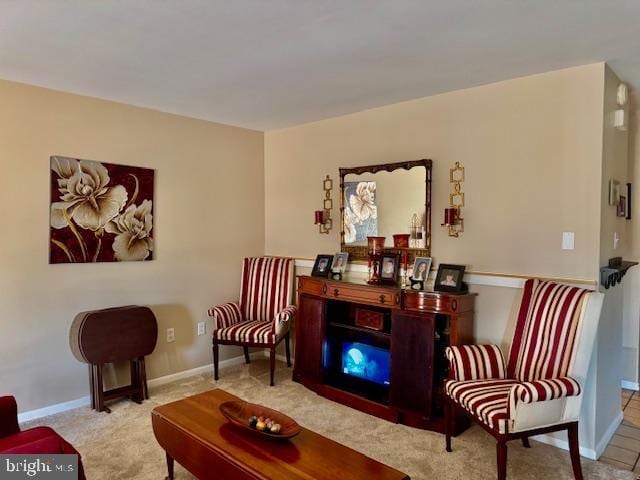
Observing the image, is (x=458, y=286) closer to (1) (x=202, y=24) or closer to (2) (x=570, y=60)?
(2) (x=570, y=60)

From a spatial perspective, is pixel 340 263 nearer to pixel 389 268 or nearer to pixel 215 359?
pixel 389 268

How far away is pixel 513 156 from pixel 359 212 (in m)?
1.35

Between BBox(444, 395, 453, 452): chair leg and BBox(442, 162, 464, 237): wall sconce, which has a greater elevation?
BBox(442, 162, 464, 237): wall sconce

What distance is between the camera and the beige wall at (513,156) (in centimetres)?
274

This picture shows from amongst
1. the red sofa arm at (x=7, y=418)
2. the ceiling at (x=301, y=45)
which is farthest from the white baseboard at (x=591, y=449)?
the red sofa arm at (x=7, y=418)

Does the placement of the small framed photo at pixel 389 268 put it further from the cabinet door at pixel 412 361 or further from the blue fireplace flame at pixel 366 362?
the blue fireplace flame at pixel 366 362

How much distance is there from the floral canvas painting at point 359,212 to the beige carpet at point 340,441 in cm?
140

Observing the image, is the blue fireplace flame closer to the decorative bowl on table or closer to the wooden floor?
the decorative bowl on table

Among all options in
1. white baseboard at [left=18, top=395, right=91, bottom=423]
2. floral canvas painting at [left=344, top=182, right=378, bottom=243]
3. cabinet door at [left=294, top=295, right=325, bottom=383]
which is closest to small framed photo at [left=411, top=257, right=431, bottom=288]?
floral canvas painting at [left=344, top=182, right=378, bottom=243]

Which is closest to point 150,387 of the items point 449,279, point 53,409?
point 53,409

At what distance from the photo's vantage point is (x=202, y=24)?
2199mm

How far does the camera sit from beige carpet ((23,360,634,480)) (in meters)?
2.51

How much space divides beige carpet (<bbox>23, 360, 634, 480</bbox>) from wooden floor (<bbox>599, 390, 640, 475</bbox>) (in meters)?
0.13

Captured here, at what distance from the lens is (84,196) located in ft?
11.2
